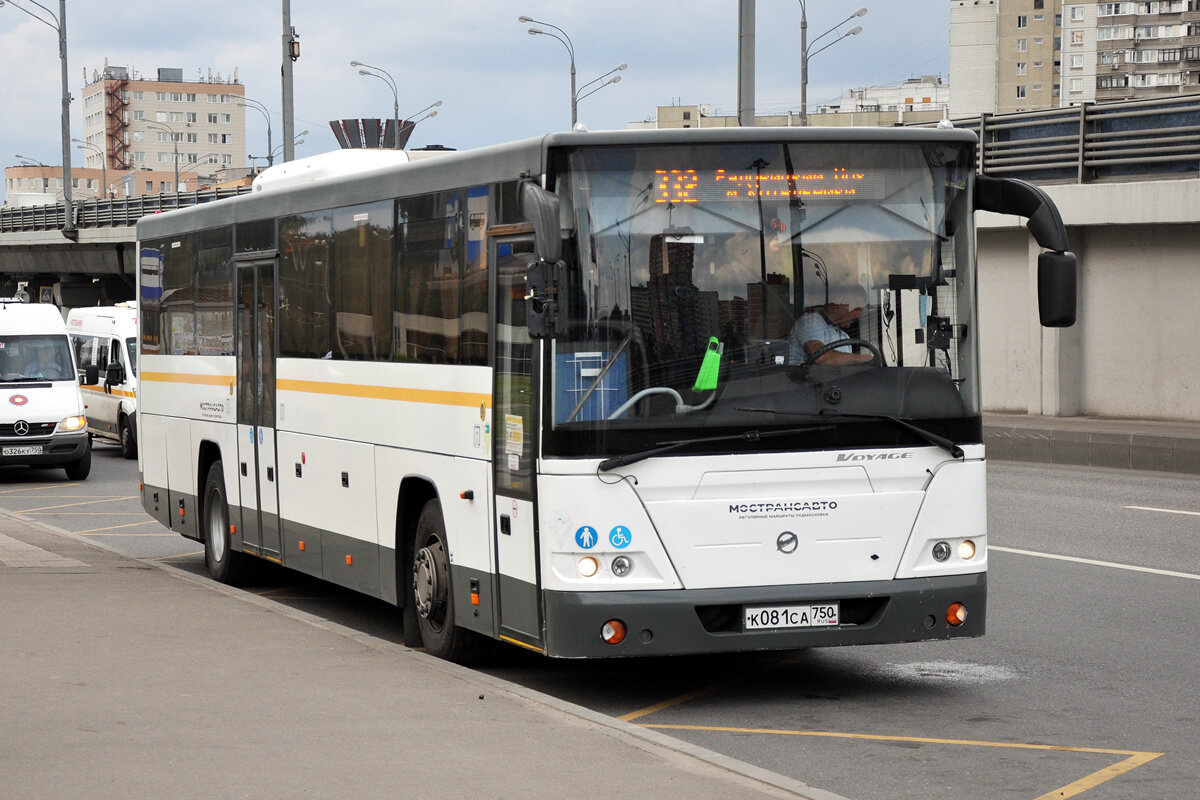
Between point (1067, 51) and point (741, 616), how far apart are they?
142 meters

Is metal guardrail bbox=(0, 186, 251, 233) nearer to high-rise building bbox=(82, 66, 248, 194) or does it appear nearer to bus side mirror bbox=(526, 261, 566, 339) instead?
bus side mirror bbox=(526, 261, 566, 339)

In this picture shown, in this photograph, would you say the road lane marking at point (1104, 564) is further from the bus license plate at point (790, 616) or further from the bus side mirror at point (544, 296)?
the bus side mirror at point (544, 296)

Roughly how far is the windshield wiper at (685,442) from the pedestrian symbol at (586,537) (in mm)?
289

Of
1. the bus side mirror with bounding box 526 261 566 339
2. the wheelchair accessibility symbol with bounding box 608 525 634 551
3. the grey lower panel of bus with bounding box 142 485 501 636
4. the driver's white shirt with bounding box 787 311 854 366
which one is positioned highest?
the bus side mirror with bounding box 526 261 566 339

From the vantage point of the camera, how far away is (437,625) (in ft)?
31.2

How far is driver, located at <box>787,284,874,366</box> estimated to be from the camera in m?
8.08

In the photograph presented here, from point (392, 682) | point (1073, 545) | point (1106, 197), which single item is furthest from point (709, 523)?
point (1106, 197)

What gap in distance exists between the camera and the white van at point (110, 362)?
96.9 ft

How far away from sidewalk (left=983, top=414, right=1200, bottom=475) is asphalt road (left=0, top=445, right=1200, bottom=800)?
755cm

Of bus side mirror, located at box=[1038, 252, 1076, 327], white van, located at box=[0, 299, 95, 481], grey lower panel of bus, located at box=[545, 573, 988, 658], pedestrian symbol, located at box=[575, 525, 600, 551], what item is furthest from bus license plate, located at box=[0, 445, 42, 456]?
bus side mirror, located at box=[1038, 252, 1076, 327]

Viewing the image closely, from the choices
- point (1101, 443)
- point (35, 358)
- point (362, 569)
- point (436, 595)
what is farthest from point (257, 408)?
point (35, 358)

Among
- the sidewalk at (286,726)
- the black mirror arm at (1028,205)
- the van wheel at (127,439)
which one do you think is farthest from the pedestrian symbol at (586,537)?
the van wheel at (127,439)

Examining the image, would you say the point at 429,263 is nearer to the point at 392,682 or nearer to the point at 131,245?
the point at 392,682

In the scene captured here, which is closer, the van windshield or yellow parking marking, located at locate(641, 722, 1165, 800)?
yellow parking marking, located at locate(641, 722, 1165, 800)
